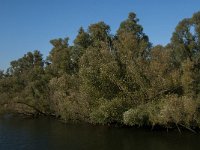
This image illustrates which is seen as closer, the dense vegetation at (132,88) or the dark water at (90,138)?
the dark water at (90,138)

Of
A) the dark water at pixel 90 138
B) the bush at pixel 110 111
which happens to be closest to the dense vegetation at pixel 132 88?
the bush at pixel 110 111

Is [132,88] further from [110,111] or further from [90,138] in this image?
[90,138]

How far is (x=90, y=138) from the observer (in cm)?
4444

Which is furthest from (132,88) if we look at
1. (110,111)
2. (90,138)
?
(90,138)

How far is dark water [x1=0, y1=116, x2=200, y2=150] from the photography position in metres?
39.4

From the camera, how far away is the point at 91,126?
5522cm

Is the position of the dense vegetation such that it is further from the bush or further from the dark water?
the dark water

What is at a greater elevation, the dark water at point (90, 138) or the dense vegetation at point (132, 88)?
the dense vegetation at point (132, 88)

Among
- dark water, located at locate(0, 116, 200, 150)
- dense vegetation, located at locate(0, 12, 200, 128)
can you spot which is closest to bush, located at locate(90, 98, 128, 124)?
dense vegetation, located at locate(0, 12, 200, 128)

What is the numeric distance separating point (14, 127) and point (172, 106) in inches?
1086

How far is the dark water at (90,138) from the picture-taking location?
39.4m

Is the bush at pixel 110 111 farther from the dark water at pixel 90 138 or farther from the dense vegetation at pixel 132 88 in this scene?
the dark water at pixel 90 138

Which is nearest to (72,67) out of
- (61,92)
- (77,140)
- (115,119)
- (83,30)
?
(83,30)

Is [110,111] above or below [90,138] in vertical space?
above
